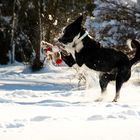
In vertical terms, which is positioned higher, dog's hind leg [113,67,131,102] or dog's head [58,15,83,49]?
dog's head [58,15,83,49]

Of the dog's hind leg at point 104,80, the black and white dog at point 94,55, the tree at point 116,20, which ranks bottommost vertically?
the dog's hind leg at point 104,80

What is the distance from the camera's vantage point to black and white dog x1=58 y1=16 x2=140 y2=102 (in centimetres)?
993

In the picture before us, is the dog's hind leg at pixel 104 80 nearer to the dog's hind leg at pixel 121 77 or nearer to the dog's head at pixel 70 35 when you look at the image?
the dog's hind leg at pixel 121 77

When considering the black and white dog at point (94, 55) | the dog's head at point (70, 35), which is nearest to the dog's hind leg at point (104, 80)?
the black and white dog at point (94, 55)

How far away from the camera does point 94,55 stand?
396 inches

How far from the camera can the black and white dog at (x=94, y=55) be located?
9.93 meters

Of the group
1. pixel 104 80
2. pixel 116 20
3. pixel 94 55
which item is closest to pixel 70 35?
pixel 94 55

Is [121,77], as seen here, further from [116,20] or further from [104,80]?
[116,20]

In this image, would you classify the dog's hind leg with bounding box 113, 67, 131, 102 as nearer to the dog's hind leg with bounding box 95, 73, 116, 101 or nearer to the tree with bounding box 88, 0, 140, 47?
the dog's hind leg with bounding box 95, 73, 116, 101

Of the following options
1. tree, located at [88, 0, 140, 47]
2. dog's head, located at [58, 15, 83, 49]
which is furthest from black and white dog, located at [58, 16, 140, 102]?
tree, located at [88, 0, 140, 47]

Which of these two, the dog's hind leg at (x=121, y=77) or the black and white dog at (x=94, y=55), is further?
the dog's hind leg at (x=121, y=77)

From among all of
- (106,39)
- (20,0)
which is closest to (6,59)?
(20,0)

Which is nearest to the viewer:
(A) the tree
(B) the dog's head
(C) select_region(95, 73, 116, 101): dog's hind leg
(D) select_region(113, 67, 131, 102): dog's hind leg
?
(B) the dog's head

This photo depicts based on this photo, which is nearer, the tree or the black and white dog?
the black and white dog
